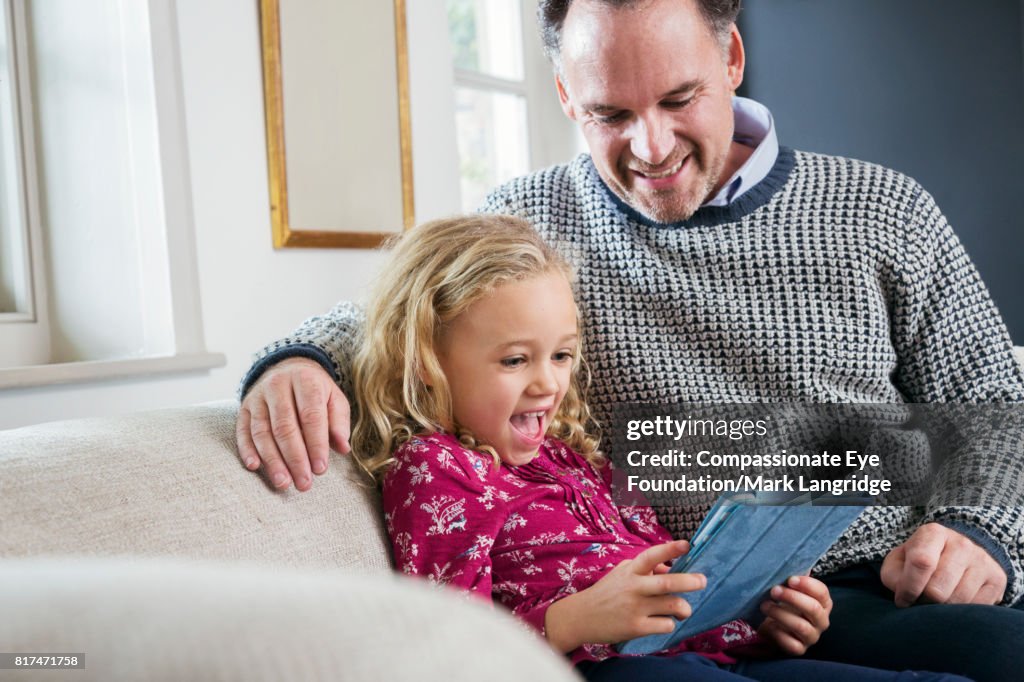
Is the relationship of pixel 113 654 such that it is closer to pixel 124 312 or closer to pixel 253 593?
pixel 253 593

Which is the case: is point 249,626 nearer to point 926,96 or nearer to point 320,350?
point 320,350

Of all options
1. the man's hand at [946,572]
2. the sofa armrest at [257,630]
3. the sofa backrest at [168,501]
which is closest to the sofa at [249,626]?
the sofa armrest at [257,630]

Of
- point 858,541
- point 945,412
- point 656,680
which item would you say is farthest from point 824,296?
point 656,680

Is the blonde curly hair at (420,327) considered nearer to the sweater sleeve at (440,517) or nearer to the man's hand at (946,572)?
the sweater sleeve at (440,517)

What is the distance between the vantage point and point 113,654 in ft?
1.18

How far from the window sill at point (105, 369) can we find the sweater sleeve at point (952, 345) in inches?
60.1

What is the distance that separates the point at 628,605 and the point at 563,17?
94cm

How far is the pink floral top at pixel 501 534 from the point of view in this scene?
45.1 inches

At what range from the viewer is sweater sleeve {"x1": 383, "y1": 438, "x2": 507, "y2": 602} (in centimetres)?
113

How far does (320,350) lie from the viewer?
1296 mm

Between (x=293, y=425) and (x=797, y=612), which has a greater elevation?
(x=293, y=425)

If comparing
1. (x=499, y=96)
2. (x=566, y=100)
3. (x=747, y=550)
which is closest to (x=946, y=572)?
(x=747, y=550)

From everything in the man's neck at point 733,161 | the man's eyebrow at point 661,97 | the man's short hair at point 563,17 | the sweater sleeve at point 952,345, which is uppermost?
the man's short hair at point 563,17

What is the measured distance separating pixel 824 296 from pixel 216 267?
1.54m
